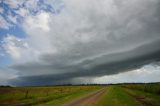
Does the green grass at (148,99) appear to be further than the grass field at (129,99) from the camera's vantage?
Yes

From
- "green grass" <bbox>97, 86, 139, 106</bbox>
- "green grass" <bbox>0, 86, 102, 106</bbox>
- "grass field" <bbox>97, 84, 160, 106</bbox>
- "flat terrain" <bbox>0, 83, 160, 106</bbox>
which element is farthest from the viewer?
"green grass" <bbox>0, 86, 102, 106</bbox>

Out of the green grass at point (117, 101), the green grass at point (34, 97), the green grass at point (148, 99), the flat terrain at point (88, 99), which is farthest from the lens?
the green grass at point (34, 97)

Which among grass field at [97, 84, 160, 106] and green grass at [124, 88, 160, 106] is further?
green grass at [124, 88, 160, 106]

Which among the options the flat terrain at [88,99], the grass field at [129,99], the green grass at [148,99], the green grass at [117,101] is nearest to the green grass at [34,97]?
the flat terrain at [88,99]

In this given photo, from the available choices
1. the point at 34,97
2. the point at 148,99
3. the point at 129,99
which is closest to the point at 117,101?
the point at 129,99

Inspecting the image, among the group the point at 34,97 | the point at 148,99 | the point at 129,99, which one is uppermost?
the point at 34,97

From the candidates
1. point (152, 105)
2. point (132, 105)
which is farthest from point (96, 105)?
point (152, 105)

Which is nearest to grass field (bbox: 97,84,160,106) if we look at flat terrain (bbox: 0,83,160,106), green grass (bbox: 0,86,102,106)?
flat terrain (bbox: 0,83,160,106)

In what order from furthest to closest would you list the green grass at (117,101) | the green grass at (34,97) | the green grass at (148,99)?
the green grass at (34,97), the green grass at (148,99), the green grass at (117,101)

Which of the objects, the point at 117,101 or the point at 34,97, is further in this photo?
A: the point at 34,97

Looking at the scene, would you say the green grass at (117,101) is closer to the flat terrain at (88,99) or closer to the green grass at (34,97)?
the flat terrain at (88,99)

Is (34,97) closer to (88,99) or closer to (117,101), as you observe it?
(88,99)

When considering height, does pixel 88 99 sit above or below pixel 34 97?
below

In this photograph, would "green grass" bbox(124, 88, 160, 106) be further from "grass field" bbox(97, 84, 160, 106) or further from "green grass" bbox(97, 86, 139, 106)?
"green grass" bbox(97, 86, 139, 106)
